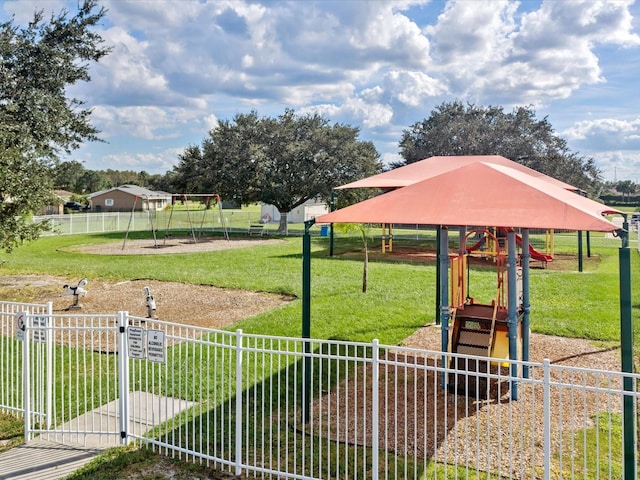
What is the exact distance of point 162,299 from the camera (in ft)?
43.5

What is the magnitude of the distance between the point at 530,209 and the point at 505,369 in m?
3.34

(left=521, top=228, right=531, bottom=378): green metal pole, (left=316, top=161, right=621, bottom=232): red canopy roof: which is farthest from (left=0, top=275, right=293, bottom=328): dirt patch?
(left=521, top=228, right=531, bottom=378): green metal pole

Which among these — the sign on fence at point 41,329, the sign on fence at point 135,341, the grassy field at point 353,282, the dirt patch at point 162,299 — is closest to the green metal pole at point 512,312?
the grassy field at point 353,282

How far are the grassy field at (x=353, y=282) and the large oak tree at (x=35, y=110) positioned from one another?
352cm

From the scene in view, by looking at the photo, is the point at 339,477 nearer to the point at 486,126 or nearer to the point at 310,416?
the point at 310,416

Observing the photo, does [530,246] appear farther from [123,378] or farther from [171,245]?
[171,245]

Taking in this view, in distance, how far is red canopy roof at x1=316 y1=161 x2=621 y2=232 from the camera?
16.3ft

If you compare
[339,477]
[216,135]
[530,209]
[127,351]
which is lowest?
[339,477]

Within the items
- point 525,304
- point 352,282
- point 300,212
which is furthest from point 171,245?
point 525,304

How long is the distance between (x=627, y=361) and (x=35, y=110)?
1681 centimetres

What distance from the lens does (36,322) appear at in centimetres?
609

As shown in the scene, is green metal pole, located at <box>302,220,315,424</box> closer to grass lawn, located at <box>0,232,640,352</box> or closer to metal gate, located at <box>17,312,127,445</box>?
metal gate, located at <box>17,312,127,445</box>

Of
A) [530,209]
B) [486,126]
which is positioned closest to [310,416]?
[530,209]

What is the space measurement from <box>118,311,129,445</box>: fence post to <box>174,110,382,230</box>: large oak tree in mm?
27185
